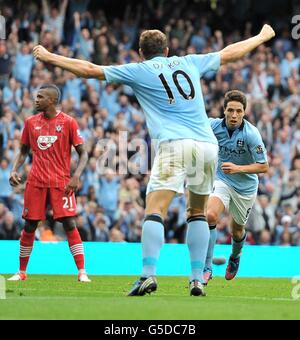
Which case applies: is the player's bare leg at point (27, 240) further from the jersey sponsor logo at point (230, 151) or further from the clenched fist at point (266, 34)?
the clenched fist at point (266, 34)

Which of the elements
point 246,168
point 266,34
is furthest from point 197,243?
point 246,168

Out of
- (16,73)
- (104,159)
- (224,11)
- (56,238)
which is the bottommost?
(56,238)

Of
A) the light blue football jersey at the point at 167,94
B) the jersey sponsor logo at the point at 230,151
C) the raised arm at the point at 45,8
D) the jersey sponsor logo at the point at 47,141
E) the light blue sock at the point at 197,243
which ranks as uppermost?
the raised arm at the point at 45,8

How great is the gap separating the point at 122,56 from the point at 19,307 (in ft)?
52.4

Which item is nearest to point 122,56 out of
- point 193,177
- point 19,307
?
point 193,177

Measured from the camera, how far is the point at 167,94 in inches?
383

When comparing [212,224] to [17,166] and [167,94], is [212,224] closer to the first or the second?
[17,166]

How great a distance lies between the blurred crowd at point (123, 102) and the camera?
803 inches

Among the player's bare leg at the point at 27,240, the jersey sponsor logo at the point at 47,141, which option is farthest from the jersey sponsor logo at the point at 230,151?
the player's bare leg at the point at 27,240

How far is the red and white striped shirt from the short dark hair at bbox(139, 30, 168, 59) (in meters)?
3.74

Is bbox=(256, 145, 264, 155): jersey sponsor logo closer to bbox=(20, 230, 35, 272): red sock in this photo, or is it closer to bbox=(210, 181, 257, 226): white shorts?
bbox=(210, 181, 257, 226): white shorts

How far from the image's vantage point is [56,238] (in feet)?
64.7

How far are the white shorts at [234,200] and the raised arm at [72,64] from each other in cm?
442
